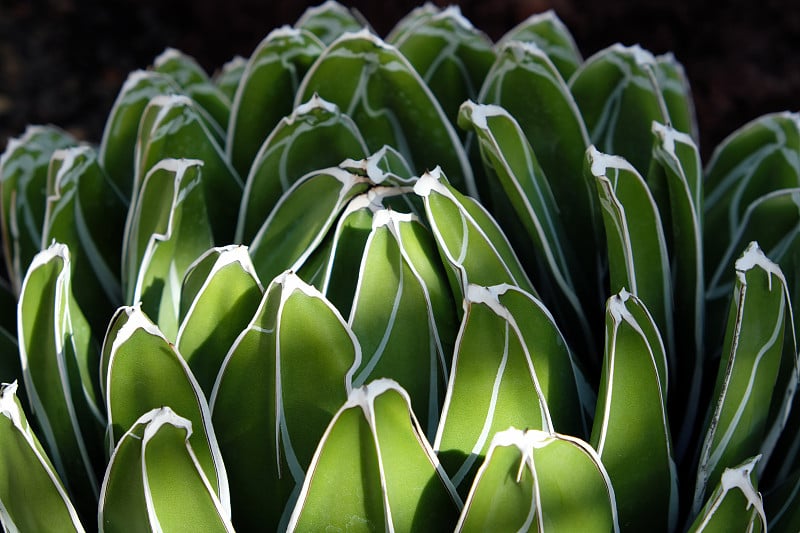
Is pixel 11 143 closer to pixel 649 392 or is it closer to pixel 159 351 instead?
pixel 159 351

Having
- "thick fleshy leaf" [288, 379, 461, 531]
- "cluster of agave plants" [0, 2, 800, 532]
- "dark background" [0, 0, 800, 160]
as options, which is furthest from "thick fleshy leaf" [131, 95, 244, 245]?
"dark background" [0, 0, 800, 160]

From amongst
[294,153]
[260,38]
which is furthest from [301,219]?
[260,38]

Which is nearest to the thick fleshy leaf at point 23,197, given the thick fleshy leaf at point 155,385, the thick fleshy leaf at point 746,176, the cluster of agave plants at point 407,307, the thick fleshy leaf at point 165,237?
the cluster of agave plants at point 407,307

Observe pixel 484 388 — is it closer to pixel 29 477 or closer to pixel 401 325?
pixel 401 325

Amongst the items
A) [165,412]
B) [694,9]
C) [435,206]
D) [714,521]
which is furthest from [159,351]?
[694,9]

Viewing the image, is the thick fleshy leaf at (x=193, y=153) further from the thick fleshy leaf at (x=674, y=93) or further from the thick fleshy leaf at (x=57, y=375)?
the thick fleshy leaf at (x=674, y=93)

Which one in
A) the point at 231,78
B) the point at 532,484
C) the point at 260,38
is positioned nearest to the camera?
the point at 532,484

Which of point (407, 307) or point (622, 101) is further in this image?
point (622, 101)
